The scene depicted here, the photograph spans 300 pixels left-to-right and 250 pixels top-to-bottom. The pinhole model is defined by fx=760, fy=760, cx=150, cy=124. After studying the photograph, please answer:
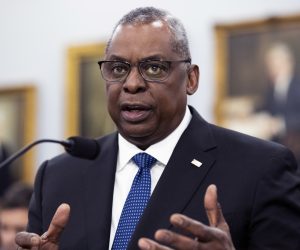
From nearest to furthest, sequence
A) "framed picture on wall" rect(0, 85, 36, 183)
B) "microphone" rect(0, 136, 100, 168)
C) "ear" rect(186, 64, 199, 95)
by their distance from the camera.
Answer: "microphone" rect(0, 136, 100, 168), "ear" rect(186, 64, 199, 95), "framed picture on wall" rect(0, 85, 36, 183)

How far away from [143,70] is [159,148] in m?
0.35

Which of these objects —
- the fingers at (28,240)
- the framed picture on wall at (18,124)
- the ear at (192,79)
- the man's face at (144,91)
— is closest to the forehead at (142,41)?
the man's face at (144,91)

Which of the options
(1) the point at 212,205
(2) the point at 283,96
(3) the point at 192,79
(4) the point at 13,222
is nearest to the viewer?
(1) the point at 212,205

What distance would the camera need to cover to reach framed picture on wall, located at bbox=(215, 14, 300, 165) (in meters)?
5.21

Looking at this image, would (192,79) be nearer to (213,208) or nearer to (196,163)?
(196,163)

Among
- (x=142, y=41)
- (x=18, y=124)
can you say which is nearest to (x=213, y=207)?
(x=142, y=41)

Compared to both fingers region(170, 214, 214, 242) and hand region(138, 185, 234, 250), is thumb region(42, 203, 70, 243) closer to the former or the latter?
hand region(138, 185, 234, 250)

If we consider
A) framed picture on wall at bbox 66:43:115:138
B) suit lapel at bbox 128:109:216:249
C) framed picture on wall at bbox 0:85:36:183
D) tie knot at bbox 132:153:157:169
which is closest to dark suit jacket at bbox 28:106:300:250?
suit lapel at bbox 128:109:216:249

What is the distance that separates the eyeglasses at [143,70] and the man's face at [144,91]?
0.06 feet

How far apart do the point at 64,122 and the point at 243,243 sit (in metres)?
3.50

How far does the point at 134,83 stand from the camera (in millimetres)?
3025

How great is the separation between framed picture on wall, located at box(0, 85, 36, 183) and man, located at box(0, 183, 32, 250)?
0.81m

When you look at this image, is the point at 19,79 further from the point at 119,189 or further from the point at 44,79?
the point at 119,189

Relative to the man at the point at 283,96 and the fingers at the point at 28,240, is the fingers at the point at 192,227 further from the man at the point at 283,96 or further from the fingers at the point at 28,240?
the man at the point at 283,96
